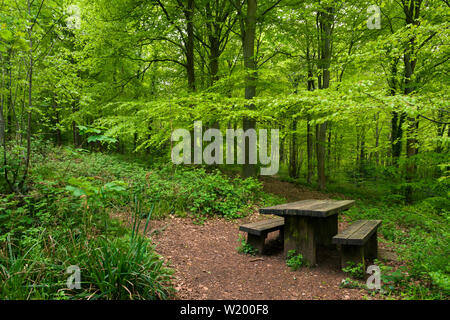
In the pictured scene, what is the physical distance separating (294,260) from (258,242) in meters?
0.71

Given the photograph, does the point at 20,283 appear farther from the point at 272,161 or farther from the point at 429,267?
the point at 272,161

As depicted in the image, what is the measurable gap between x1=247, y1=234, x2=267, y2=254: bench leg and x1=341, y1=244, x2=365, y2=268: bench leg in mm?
1277

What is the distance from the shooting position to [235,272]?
3.48 metres

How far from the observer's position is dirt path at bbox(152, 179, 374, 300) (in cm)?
293

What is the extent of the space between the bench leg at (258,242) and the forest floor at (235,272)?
0.49 ft

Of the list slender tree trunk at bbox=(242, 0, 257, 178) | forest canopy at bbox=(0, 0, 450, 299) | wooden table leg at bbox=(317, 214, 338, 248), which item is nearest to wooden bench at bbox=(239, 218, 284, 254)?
wooden table leg at bbox=(317, 214, 338, 248)

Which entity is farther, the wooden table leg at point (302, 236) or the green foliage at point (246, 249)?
the green foliage at point (246, 249)

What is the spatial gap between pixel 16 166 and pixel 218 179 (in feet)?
15.5

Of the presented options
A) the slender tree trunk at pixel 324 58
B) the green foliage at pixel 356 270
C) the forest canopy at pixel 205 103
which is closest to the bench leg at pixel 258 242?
the green foliage at pixel 356 270

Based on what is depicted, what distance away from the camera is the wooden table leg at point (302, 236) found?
12.0 ft

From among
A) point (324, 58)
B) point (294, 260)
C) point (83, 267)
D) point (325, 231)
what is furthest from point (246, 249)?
point (324, 58)

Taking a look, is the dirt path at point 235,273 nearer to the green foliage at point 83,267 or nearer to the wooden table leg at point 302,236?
the wooden table leg at point 302,236

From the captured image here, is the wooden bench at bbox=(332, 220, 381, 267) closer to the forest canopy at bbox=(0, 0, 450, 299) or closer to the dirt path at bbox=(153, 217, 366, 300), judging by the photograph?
the dirt path at bbox=(153, 217, 366, 300)
